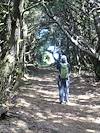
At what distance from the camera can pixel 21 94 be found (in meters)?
17.1

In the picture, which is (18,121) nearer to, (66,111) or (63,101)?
(66,111)

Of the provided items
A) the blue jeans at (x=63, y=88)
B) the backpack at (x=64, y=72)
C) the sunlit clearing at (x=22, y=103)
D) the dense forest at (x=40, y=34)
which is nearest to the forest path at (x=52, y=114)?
the sunlit clearing at (x=22, y=103)

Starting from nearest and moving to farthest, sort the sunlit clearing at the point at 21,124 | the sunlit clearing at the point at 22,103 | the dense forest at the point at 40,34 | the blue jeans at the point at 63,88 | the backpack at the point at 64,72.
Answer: the sunlit clearing at the point at 21,124 < the dense forest at the point at 40,34 < the sunlit clearing at the point at 22,103 < the backpack at the point at 64,72 < the blue jeans at the point at 63,88

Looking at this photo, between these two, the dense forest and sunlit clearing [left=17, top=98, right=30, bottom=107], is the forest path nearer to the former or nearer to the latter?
sunlit clearing [left=17, top=98, right=30, bottom=107]

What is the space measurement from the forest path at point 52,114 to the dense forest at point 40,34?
0.90 meters

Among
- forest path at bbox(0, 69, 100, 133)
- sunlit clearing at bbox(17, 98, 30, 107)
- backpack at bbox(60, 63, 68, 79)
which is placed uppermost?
backpack at bbox(60, 63, 68, 79)

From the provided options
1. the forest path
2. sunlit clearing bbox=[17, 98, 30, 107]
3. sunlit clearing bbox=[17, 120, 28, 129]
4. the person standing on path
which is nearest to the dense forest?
sunlit clearing bbox=[17, 98, 30, 107]

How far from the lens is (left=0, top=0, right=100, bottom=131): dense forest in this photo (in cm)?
1288

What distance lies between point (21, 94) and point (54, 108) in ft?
11.2

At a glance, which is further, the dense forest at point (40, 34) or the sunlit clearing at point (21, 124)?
the dense forest at point (40, 34)

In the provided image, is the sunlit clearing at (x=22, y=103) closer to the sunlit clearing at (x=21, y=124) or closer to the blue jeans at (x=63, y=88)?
the blue jeans at (x=63, y=88)

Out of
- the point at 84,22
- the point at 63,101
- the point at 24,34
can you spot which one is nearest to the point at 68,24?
the point at 84,22

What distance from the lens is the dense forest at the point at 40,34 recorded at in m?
12.9

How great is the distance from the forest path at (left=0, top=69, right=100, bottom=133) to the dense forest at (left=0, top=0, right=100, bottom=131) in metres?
0.90
